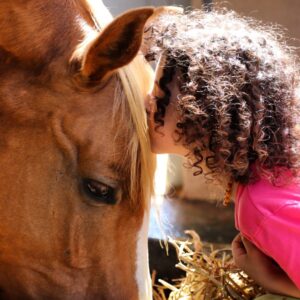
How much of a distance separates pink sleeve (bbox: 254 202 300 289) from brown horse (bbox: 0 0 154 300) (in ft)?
1.06

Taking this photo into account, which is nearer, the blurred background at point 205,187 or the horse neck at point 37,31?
the horse neck at point 37,31

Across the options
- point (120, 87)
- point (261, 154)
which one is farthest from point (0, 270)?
point (261, 154)

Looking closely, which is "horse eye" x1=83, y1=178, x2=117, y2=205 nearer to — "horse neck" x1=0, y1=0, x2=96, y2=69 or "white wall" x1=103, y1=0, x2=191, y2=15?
"horse neck" x1=0, y1=0, x2=96, y2=69

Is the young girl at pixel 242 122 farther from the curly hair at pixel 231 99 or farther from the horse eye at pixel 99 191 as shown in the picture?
the horse eye at pixel 99 191

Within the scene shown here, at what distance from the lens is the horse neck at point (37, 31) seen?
1.67m

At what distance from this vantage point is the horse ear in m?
1.45

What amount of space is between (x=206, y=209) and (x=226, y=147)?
2430 mm

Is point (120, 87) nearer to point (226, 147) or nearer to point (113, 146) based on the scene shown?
point (113, 146)

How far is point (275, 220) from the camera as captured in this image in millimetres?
1658

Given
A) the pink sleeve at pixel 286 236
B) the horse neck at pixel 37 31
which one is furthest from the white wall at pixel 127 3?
the pink sleeve at pixel 286 236

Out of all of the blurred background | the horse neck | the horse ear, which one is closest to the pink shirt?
the horse ear

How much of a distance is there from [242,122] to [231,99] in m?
0.06

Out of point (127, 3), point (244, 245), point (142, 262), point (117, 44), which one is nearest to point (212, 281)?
point (244, 245)

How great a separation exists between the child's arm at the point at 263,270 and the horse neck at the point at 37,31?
0.73 metres
